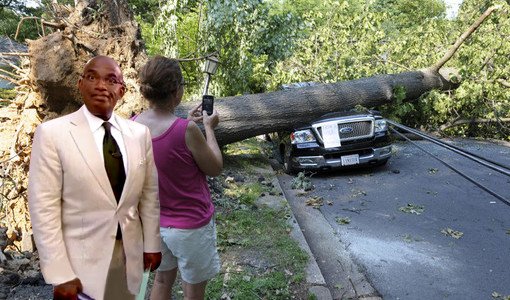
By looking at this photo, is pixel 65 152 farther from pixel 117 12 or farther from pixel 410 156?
pixel 410 156

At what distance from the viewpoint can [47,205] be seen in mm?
1684

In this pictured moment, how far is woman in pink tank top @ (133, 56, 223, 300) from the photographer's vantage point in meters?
2.40

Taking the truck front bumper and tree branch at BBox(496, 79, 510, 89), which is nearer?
the truck front bumper

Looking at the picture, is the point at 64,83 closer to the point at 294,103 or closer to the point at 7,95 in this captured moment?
the point at 7,95

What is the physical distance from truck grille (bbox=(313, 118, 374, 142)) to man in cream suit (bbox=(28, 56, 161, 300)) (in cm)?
640

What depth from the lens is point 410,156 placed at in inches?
377

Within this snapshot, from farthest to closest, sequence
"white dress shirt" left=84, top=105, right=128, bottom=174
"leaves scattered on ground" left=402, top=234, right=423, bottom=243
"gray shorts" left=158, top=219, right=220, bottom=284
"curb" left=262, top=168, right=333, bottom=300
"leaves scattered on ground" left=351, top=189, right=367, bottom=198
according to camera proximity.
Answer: "leaves scattered on ground" left=351, top=189, right=367, bottom=198 → "leaves scattered on ground" left=402, top=234, right=423, bottom=243 → "curb" left=262, top=168, right=333, bottom=300 → "gray shorts" left=158, top=219, right=220, bottom=284 → "white dress shirt" left=84, top=105, right=128, bottom=174

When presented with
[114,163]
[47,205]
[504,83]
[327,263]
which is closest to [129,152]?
[114,163]

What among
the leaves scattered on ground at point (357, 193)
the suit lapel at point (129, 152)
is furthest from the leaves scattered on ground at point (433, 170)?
the suit lapel at point (129, 152)

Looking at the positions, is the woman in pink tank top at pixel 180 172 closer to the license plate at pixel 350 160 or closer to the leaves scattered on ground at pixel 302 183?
the leaves scattered on ground at pixel 302 183

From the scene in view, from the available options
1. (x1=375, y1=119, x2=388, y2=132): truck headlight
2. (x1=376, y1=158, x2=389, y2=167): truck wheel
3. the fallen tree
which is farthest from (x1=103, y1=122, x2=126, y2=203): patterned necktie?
(x1=376, y1=158, x2=389, y2=167): truck wheel

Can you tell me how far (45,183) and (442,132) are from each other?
12.2 metres

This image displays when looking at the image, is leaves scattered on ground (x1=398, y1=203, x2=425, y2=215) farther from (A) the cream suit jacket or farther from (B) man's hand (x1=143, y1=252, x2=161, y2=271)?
(A) the cream suit jacket

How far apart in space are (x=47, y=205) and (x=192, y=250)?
1.01m
